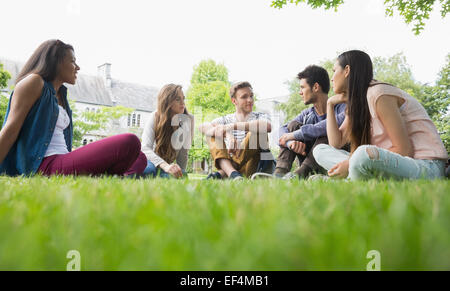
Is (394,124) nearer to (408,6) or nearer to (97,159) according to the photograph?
(97,159)

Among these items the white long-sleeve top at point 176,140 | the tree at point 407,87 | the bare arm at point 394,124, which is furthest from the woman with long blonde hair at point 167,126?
the tree at point 407,87

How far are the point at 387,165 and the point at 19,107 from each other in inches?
147

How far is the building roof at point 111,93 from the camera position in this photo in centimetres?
5352

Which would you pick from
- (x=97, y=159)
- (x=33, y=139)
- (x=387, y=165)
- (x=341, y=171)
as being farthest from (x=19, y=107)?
(x=387, y=165)

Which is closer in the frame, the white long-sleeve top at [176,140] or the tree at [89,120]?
the white long-sleeve top at [176,140]

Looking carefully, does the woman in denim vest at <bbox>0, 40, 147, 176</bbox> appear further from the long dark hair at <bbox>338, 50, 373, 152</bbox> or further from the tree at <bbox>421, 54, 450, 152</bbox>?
the tree at <bbox>421, 54, 450, 152</bbox>

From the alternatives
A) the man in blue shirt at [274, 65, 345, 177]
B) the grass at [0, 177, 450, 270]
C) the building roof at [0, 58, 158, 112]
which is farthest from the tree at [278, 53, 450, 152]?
the building roof at [0, 58, 158, 112]

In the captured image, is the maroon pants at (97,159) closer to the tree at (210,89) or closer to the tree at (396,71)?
the tree at (210,89)

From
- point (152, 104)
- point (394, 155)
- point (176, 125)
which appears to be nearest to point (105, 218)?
point (394, 155)

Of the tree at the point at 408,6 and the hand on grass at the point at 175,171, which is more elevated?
the tree at the point at 408,6

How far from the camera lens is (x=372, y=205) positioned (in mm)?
1089

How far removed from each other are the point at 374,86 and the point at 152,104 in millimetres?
61900
